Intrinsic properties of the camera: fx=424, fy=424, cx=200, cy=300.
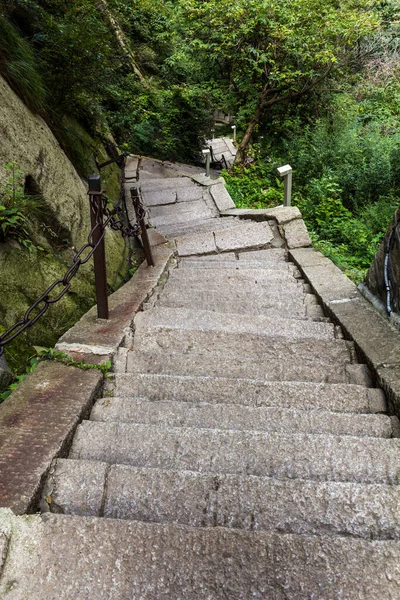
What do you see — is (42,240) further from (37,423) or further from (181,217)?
(181,217)

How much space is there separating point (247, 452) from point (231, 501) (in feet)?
0.95

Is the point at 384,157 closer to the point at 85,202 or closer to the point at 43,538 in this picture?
the point at 85,202

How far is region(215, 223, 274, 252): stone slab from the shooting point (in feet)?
19.3

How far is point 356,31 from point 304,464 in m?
9.62

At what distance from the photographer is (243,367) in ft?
8.14

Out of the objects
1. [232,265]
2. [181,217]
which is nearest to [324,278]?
[232,265]

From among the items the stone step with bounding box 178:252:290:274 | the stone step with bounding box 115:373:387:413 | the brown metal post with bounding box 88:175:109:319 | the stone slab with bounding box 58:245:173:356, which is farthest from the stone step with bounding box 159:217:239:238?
the stone step with bounding box 115:373:387:413

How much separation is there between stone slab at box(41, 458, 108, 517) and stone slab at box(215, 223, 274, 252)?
15.0 ft

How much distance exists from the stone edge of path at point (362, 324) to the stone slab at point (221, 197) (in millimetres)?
3563

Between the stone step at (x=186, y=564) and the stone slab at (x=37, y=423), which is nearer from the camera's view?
the stone step at (x=186, y=564)

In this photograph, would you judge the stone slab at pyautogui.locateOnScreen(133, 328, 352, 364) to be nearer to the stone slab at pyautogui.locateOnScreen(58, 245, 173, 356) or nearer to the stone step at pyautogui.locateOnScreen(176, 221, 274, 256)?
the stone slab at pyautogui.locateOnScreen(58, 245, 173, 356)

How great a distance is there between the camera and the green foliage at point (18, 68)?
4062mm

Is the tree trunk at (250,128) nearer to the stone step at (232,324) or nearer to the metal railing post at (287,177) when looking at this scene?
the metal railing post at (287,177)

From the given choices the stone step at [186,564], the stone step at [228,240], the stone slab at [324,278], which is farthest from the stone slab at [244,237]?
the stone step at [186,564]
